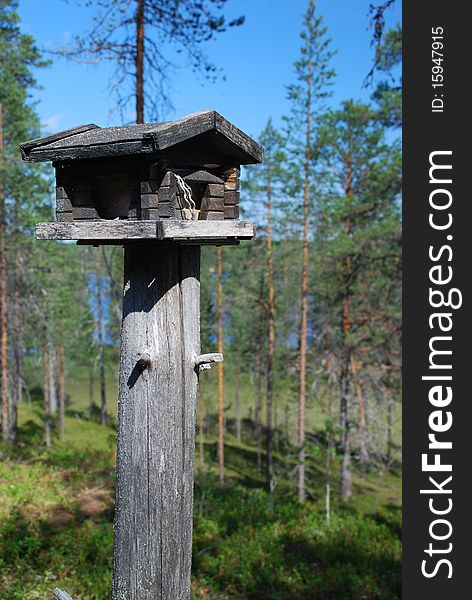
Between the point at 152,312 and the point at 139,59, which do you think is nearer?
the point at 152,312

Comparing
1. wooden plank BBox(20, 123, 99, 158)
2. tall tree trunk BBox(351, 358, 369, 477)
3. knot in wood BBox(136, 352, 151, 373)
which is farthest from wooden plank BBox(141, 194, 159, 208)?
tall tree trunk BBox(351, 358, 369, 477)

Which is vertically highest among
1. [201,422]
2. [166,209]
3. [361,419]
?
[166,209]

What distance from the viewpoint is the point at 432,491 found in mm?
4699

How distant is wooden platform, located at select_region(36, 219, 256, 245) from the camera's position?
2.83 m

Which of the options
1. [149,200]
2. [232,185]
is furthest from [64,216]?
[232,185]

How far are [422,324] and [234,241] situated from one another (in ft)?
6.49

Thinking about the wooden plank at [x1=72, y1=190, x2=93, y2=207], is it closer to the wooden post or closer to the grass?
the wooden post

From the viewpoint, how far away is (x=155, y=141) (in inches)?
108

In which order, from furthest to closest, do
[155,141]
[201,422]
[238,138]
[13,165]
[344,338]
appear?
[201,422]
[344,338]
[13,165]
[238,138]
[155,141]

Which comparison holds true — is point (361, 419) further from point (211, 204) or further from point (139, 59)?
point (211, 204)

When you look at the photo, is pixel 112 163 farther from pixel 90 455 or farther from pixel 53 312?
pixel 53 312

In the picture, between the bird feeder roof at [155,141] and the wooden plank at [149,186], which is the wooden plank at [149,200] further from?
the bird feeder roof at [155,141]

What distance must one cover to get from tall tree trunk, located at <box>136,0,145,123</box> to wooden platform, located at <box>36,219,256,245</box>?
293 inches

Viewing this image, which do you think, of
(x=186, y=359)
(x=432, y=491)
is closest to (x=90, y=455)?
(x=432, y=491)
